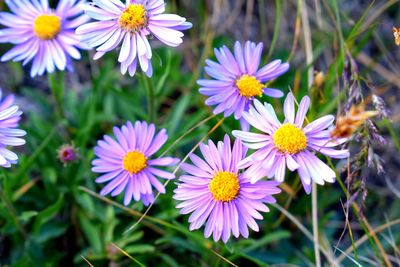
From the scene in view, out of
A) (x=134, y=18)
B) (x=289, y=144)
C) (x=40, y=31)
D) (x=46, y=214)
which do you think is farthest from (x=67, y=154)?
(x=289, y=144)

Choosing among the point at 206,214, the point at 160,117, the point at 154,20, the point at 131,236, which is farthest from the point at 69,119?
the point at 206,214

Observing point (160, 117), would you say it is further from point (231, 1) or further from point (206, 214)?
point (206, 214)

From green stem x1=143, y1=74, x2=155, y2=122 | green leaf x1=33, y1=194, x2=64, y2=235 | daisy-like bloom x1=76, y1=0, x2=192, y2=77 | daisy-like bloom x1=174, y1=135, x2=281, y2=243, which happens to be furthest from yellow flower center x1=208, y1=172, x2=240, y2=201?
green leaf x1=33, y1=194, x2=64, y2=235

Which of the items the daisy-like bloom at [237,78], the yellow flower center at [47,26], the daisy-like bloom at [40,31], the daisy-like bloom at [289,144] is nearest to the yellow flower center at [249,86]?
the daisy-like bloom at [237,78]

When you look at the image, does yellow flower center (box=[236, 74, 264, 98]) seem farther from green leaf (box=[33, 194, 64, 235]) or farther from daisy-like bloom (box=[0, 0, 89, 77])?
green leaf (box=[33, 194, 64, 235])

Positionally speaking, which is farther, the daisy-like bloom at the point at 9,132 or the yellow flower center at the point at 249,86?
the yellow flower center at the point at 249,86

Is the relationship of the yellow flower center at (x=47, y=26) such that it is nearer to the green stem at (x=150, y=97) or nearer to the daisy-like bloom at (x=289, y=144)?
the green stem at (x=150, y=97)
